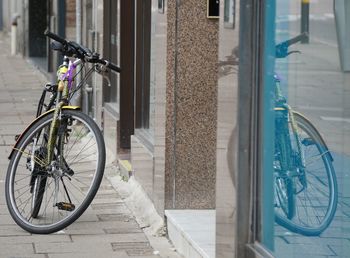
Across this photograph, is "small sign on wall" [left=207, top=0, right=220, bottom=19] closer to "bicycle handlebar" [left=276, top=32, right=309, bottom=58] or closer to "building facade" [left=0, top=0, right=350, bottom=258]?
"building facade" [left=0, top=0, right=350, bottom=258]

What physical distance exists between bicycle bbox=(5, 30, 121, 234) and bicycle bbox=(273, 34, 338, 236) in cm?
199

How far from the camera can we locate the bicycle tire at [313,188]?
13.9 feet

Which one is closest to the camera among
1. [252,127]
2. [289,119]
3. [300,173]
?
[300,173]

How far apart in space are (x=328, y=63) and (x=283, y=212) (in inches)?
35.6

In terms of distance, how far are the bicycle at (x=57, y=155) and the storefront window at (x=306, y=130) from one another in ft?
6.30

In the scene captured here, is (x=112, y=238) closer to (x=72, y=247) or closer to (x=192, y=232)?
(x=72, y=247)

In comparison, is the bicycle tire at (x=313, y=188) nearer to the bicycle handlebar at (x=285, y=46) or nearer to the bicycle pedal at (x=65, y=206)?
the bicycle handlebar at (x=285, y=46)

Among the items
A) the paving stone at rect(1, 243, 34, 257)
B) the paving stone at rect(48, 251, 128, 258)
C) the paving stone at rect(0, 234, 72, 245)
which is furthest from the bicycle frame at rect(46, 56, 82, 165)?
the paving stone at rect(48, 251, 128, 258)

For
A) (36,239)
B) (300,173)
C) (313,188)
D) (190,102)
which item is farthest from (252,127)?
(36,239)

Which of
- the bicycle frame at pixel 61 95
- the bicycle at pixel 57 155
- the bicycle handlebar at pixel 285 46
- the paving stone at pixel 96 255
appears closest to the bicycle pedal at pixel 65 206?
the bicycle at pixel 57 155

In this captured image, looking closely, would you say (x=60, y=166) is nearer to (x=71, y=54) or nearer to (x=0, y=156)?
(x=71, y=54)

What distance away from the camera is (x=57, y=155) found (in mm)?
6719

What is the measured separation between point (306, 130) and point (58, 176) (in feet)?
8.78

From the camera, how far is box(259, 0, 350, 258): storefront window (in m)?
4.09
